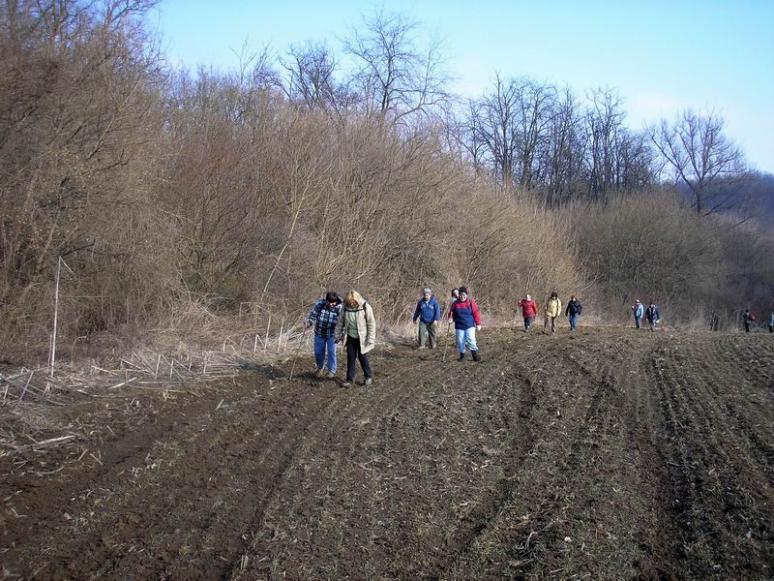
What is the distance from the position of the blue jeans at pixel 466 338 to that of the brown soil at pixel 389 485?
3075 millimetres

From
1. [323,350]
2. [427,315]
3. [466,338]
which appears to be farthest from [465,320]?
[323,350]

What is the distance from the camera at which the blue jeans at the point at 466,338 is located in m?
13.8

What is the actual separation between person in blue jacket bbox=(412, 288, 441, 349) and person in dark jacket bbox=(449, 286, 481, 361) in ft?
6.40

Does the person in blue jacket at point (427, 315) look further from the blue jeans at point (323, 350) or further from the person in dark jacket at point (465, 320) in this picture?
the blue jeans at point (323, 350)

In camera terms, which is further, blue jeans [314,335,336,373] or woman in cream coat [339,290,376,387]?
blue jeans [314,335,336,373]

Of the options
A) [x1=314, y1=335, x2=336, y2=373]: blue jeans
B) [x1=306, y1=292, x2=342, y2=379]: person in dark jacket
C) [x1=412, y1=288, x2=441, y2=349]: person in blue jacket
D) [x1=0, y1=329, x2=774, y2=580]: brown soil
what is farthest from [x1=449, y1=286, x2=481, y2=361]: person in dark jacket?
[x1=306, y1=292, x2=342, y2=379]: person in dark jacket

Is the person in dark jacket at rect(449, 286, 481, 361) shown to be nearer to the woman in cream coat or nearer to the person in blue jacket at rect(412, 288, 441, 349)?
the person in blue jacket at rect(412, 288, 441, 349)

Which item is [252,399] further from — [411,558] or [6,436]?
[411,558]

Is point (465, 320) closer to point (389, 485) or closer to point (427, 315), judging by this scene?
point (427, 315)

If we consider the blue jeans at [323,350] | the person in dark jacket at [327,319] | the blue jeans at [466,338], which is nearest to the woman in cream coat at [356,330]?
the person in dark jacket at [327,319]

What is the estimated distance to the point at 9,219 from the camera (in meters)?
10.6

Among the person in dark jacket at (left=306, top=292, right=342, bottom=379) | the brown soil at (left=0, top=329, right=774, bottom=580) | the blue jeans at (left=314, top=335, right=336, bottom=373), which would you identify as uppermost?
the person in dark jacket at (left=306, top=292, right=342, bottom=379)

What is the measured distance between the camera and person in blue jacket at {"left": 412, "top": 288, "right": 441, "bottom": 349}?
52.2ft

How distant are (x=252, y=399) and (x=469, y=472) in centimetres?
391
